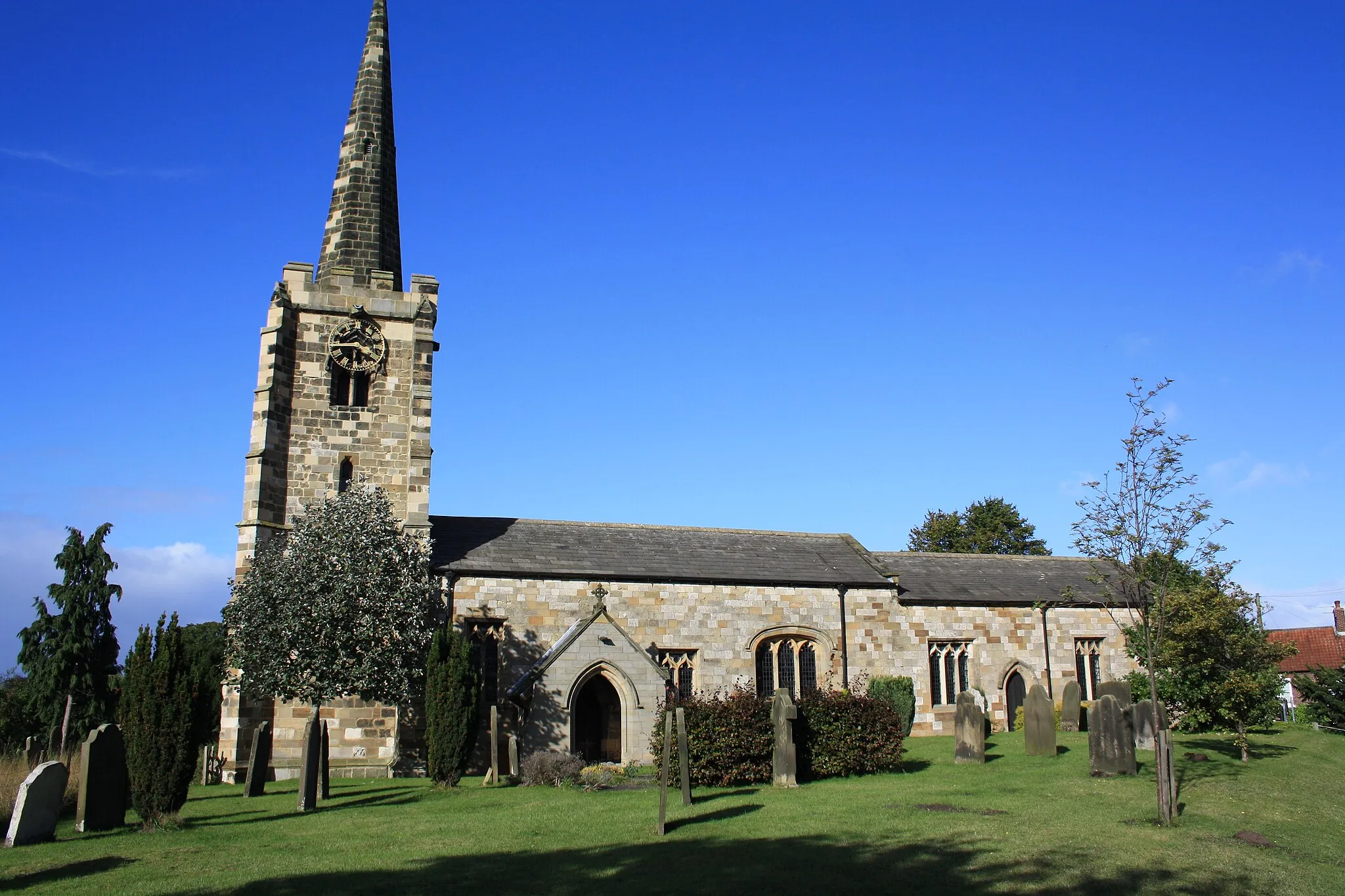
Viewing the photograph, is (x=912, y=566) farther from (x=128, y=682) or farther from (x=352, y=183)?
(x=128, y=682)

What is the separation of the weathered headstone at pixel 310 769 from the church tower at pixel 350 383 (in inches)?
256

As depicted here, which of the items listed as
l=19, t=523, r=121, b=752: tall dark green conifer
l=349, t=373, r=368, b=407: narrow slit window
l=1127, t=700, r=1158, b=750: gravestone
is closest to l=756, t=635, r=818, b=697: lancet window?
l=1127, t=700, r=1158, b=750: gravestone

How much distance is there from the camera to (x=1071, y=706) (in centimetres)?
2742

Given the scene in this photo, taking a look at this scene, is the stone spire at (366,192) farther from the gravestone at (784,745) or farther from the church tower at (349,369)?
the gravestone at (784,745)

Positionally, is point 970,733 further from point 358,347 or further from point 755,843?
point 358,347

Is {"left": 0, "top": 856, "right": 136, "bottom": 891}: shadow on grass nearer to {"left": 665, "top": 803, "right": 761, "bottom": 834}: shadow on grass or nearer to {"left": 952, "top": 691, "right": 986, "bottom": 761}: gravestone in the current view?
{"left": 665, "top": 803, "right": 761, "bottom": 834}: shadow on grass

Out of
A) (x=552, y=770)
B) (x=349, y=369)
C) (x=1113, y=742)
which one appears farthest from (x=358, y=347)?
(x=1113, y=742)

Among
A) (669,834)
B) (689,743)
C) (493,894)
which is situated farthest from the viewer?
(689,743)

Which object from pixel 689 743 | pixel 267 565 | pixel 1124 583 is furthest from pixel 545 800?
pixel 1124 583

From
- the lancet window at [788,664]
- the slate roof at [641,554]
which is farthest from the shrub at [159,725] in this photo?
the lancet window at [788,664]

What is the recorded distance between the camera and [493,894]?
35.5 ft

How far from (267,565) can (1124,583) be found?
18.1 metres

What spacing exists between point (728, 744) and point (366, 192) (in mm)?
19261

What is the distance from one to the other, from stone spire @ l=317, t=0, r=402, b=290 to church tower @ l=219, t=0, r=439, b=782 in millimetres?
43
